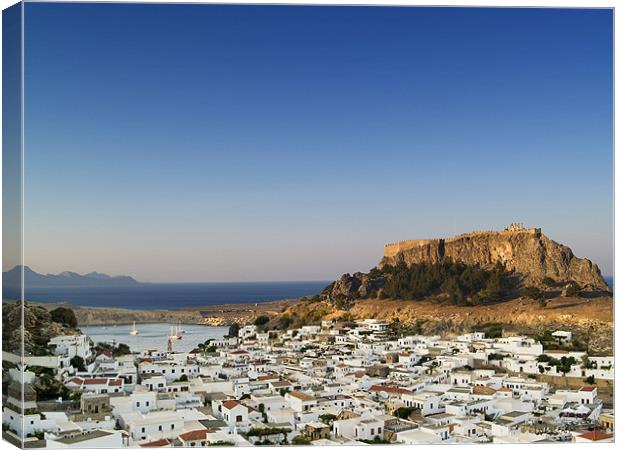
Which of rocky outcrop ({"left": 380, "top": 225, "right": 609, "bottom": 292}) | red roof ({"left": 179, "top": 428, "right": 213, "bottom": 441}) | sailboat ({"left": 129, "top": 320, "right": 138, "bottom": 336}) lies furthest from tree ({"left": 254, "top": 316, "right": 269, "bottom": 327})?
red roof ({"left": 179, "top": 428, "right": 213, "bottom": 441})

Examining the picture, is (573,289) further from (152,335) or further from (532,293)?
(152,335)

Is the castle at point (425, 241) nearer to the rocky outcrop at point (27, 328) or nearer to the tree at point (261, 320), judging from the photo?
the tree at point (261, 320)

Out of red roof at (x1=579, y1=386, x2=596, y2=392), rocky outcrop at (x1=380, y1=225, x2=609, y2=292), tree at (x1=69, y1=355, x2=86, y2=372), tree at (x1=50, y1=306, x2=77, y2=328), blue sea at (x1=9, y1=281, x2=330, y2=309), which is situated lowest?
red roof at (x1=579, y1=386, x2=596, y2=392)

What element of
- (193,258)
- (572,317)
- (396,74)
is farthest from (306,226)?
(572,317)

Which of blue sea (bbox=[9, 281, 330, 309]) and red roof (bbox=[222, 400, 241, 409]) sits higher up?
blue sea (bbox=[9, 281, 330, 309])

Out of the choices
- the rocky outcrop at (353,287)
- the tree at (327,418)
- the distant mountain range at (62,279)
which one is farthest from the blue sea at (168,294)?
the tree at (327,418)

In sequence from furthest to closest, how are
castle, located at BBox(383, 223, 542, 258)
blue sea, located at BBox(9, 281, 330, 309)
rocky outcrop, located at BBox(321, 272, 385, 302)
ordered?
1. rocky outcrop, located at BBox(321, 272, 385, 302)
2. castle, located at BBox(383, 223, 542, 258)
3. blue sea, located at BBox(9, 281, 330, 309)

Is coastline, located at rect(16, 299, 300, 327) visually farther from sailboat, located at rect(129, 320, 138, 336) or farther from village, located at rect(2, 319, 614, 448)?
village, located at rect(2, 319, 614, 448)

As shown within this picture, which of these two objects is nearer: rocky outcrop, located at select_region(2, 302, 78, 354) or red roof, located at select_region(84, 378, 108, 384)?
rocky outcrop, located at select_region(2, 302, 78, 354)
